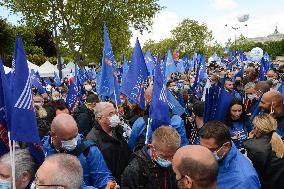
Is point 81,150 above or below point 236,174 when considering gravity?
above

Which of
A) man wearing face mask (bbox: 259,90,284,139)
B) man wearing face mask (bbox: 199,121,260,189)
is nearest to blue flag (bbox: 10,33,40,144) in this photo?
man wearing face mask (bbox: 199,121,260,189)

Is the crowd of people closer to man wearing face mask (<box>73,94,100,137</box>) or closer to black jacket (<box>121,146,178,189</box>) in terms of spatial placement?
black jacket (<box>121,146,178,189</box>)

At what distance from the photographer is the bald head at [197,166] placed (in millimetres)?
2775

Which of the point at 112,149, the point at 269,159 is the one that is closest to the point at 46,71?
the point at 112,149

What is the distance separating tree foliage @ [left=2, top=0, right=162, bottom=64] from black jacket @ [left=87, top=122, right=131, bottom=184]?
1163 inches

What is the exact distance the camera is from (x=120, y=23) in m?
37.4

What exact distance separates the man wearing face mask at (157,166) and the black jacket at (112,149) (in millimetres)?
1372

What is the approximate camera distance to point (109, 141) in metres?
5.08

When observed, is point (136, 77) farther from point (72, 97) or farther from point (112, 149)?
point (72, 97)

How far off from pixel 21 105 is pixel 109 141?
177 centimetres

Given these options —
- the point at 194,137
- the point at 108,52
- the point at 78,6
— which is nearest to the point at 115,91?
the point at 108,52

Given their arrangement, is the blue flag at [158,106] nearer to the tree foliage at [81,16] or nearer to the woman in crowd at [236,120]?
the woman in crowd at [236,120]

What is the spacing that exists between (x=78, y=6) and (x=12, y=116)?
3329 cm

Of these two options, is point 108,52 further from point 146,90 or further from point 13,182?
point 13,182
